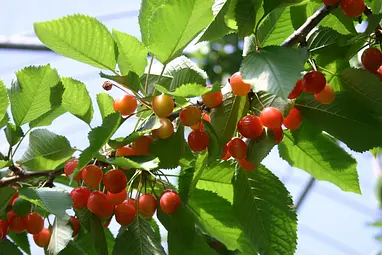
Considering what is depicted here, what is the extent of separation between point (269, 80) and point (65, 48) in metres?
0.31

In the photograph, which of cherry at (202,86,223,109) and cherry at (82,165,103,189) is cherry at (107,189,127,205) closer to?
cherry at (82,165,103,189)

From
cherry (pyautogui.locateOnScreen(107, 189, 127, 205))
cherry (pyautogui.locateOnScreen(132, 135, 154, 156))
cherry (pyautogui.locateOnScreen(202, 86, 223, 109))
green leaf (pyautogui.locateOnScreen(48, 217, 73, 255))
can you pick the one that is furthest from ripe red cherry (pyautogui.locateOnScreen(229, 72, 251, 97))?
green leaf (pyautogui.locateOnScreen(48, 217, 73, 255))

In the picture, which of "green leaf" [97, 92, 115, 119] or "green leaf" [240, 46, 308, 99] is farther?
"green leaf" [97, 92, 115, 119]

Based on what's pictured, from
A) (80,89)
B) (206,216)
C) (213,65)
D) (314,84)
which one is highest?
(314,84)

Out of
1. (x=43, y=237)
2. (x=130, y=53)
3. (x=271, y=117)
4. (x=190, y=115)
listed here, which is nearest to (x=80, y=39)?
(x=130, y=53)

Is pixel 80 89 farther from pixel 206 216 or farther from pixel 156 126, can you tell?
pixel 206 216

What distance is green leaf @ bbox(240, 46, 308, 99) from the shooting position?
724mm

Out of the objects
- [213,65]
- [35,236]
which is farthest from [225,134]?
[213,65]

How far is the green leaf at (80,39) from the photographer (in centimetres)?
84

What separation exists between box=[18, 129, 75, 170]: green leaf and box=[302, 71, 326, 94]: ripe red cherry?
40cm

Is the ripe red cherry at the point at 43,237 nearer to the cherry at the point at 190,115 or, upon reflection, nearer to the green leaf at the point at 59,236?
the green leaf at the point at 59,236

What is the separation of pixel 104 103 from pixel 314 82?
36cm

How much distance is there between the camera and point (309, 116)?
3.10 feet

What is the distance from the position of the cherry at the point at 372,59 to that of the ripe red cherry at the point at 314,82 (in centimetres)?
12
